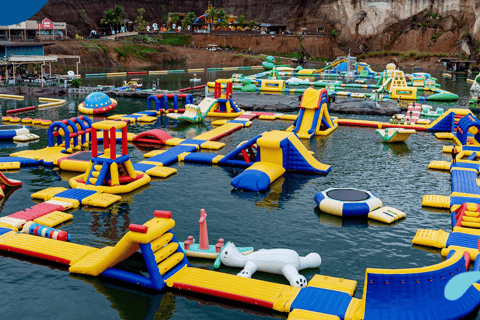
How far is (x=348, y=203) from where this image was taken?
23000 millimetres

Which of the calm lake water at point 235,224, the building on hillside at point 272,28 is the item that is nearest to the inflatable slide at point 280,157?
the calm lake water at point 235,224

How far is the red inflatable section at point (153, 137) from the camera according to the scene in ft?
122

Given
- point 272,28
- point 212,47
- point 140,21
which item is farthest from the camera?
point 140,21

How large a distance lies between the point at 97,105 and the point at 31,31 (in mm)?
63629

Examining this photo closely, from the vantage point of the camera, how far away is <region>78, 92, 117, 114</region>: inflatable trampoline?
4953 centimetres

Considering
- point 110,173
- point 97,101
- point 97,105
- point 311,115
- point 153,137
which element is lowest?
point 110,173

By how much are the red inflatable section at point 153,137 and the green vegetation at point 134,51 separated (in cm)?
8239

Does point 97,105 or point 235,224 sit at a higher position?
point 97,105

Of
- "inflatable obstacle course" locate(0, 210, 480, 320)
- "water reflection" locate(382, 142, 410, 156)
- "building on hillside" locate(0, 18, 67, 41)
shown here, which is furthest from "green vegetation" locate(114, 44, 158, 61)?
"inflatable obstacle course" locate(0, 210, 480, 320)

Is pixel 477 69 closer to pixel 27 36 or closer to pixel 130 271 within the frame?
pixel 27 36

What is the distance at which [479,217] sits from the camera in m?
21.1

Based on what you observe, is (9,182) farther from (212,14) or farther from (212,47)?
(212,14)

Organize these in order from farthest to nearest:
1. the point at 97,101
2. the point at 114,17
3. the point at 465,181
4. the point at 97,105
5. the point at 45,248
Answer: the point at 114,17 → the point at 97,101 → the point at 97,105 → the point at 465,181 → the point at 45,248

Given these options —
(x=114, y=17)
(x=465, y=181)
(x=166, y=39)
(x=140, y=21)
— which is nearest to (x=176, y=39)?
(x=166, y=39)
